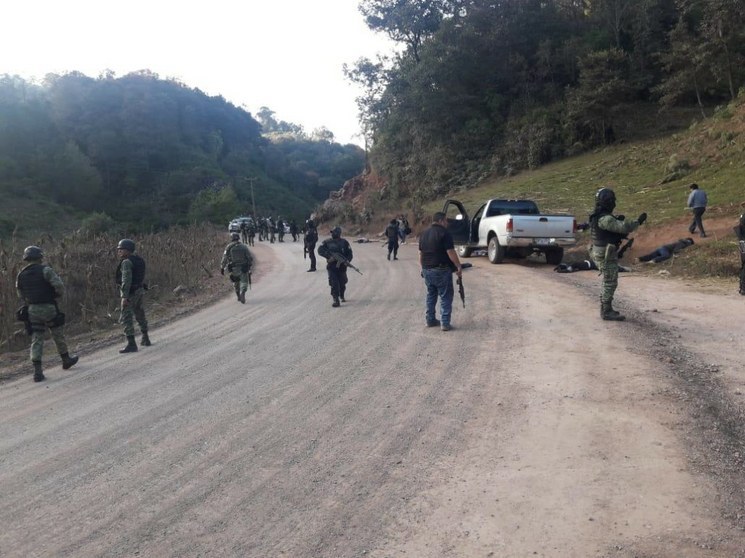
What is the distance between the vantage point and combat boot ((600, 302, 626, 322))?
856 cm

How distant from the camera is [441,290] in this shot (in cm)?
886

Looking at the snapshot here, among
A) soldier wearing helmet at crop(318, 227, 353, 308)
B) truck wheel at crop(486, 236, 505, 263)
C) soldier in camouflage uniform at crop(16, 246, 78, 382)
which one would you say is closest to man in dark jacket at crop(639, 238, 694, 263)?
truck wheel at crop(486, 236, 505, 263)

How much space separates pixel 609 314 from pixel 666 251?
25.5ft

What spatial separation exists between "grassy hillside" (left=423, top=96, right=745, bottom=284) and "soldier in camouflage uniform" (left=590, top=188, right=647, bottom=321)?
17.7 ft

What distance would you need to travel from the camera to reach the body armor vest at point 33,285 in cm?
850

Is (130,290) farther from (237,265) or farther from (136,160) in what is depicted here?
(136,160)

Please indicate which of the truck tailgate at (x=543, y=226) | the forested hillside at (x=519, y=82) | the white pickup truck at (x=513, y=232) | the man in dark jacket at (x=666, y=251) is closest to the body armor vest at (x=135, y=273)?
the white pickup truck at (x=513, y=232)

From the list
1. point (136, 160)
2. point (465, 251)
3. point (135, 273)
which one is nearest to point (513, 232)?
point (465, 251)

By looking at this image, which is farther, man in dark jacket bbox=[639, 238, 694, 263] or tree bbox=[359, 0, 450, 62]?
tree bbox=[359, 0, 450, 62]

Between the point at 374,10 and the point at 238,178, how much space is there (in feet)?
165

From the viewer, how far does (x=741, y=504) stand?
3.48 metres

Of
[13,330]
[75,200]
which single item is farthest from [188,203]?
[13,330]

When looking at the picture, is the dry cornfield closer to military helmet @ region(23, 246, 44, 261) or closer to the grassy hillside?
military helmet @ region(23, 246, 44, 261)

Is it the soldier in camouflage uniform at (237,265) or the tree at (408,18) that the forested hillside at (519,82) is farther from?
the soldier in camouflage uniform at (237,265)
